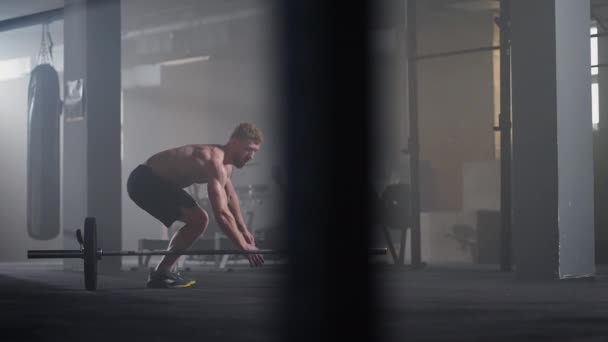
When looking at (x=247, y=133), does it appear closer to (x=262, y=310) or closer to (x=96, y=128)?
(x=262, y=310)

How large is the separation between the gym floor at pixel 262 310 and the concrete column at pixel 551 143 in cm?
Result: 31

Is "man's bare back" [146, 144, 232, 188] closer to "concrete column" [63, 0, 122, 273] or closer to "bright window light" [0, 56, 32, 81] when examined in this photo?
"concrete column" [63, 0, 122, 273]

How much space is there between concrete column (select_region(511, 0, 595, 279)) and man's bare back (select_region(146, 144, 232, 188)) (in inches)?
80.8

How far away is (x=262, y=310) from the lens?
449 cm

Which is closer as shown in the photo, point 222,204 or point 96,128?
point 222,204

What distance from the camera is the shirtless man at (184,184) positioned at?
6.10 m

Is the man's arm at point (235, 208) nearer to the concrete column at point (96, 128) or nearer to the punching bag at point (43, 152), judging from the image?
the concrete column at point (96, 128)

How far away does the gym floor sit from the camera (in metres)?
3.44

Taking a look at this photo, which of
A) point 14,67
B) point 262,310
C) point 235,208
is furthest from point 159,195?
point 14,67

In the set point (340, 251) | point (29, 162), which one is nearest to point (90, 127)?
point (29, 162)

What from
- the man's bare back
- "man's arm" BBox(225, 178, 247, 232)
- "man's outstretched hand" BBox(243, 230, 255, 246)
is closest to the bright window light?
the man's bare back

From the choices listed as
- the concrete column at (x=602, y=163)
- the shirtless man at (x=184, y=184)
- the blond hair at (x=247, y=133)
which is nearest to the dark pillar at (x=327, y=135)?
the shirtless man at (x=184, y=184)

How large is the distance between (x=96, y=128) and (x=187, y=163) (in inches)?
114

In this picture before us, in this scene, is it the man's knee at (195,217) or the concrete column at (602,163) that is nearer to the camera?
Answer: the man's knee at (195,217)
